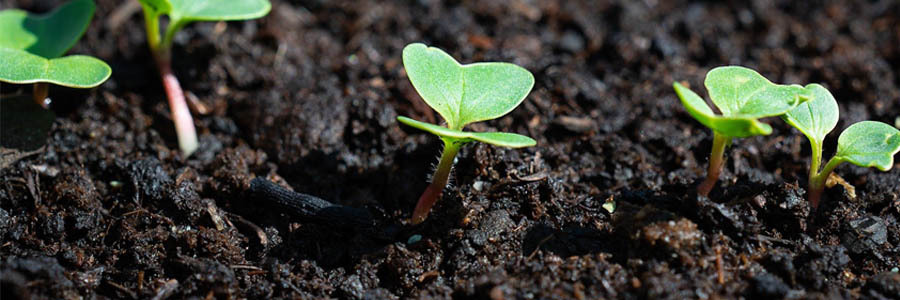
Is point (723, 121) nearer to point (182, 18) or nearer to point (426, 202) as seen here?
point (426, 202)

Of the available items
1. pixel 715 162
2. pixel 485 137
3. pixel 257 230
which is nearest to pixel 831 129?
pixel 715 162

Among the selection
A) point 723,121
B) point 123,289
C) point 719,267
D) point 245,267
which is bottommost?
point 123,289

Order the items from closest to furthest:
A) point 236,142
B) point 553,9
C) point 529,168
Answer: point 529,168
point 236,142
point 553,9

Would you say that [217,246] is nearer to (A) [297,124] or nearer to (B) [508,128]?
(A) [297,124]

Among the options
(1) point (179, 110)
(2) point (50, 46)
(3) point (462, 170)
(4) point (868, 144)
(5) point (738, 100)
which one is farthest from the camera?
(1) point (179, 110)

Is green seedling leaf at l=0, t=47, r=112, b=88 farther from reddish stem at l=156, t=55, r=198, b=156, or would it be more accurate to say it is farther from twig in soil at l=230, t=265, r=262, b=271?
twig in soil at l=230, t=265, r=262, b=271

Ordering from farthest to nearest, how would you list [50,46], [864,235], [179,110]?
[179,110]
[50,46]
[864,235]

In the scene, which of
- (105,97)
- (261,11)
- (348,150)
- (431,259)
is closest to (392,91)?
(348,150)
